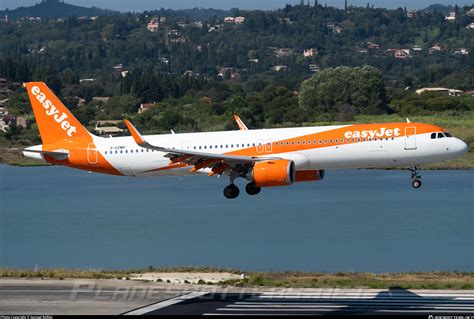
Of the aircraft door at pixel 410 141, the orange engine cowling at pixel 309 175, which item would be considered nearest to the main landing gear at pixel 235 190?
the orange engine cowling at pixel 309 175

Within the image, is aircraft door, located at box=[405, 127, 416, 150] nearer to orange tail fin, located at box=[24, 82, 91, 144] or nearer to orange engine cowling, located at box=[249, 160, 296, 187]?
orange engine cowling, located at box=[249, 160, 296, 187]

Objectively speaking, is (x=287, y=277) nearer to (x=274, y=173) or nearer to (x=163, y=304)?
(x=274, y=173)

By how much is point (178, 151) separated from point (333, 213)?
3846cm

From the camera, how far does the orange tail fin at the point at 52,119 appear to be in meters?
71.2

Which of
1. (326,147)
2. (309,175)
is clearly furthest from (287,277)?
(326,147)

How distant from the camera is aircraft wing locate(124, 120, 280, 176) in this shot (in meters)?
63.4

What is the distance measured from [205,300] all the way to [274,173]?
51.6 ft

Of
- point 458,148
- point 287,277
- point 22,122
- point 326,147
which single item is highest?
point 326,147

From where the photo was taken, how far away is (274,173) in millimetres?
63344

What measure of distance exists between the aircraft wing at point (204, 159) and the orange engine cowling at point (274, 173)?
77 cm

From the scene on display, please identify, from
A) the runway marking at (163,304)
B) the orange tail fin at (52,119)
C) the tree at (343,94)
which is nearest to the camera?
the runway marking at (163,304)

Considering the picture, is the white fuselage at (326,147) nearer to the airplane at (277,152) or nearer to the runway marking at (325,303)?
the airplane at (277,152)

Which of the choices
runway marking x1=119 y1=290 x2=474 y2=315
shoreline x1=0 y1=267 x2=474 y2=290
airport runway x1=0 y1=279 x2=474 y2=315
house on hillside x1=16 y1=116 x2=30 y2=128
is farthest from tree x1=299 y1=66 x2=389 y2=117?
runway marking x1=119 y1=290 x2=474 y2=315

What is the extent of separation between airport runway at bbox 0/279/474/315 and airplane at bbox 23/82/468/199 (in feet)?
35.2
